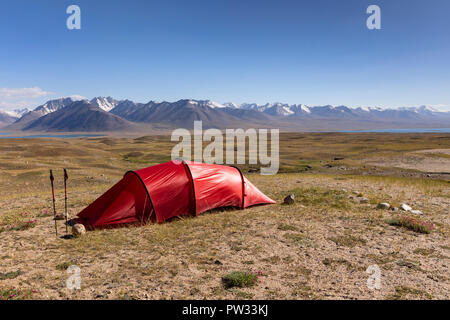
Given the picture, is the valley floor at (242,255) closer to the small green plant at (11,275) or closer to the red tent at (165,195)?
the small green plant at (11,275)

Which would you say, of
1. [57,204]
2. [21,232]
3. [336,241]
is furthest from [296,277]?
[57,204]

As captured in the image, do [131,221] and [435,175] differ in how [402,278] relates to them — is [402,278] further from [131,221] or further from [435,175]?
[435,175]

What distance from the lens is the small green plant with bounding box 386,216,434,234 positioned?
31.2 feet

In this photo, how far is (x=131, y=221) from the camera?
10531 millimetres

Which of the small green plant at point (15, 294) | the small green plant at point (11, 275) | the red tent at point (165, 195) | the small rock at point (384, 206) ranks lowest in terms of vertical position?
the small green plant at point (11, 275)

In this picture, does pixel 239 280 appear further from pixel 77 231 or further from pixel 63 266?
pixel 77 231

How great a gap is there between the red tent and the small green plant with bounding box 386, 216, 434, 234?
6318mm

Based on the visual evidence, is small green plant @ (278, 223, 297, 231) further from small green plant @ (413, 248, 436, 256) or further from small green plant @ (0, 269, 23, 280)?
small green plant @ (0, 269, 23, 280)

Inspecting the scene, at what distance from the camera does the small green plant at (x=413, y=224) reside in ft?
31.2

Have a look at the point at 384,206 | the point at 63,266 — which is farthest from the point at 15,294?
the point at 384,206

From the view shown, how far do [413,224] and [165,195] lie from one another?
961 cm

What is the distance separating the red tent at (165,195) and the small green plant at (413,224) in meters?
6.32

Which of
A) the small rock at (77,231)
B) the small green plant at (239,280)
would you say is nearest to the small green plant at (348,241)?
the small green plant at (239,280)
